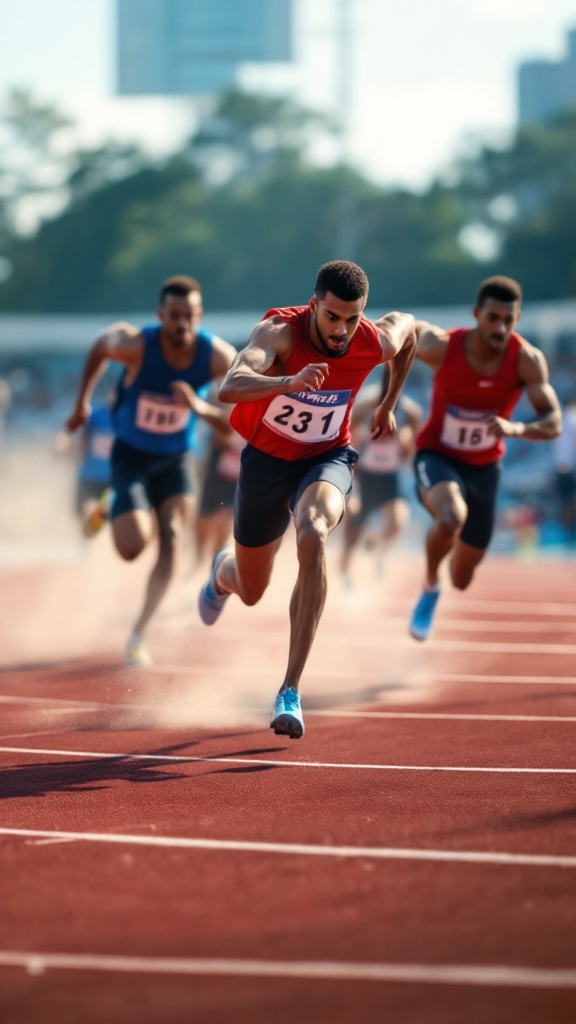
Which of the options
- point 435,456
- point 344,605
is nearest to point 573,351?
point 344,605

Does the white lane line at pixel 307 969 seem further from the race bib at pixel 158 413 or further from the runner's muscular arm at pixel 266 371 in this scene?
the race bib at pixel 158 413

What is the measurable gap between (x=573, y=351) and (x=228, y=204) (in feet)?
86.2

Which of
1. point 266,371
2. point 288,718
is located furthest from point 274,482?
point 288,718

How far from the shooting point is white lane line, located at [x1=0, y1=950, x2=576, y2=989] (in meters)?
2.99

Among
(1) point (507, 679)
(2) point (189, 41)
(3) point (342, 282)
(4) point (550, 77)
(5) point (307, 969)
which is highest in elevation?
(4) point (550, 77)

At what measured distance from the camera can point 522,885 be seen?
11.9 feet

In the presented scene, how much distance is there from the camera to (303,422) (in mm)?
5801

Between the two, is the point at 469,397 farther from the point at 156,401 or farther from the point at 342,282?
the point at 342,282

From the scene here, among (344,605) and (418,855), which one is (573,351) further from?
(418,855)

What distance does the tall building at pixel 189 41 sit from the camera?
54969 mm

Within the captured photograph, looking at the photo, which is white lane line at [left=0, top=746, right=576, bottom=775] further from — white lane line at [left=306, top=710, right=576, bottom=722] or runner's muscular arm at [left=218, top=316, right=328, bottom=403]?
runner's muscular arm at [left=218, top=316, right=328, bottom=403]

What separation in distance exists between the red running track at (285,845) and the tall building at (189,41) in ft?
165

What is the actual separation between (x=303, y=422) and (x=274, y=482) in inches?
13.8

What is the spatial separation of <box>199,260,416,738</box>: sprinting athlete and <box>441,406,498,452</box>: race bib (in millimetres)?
1472
